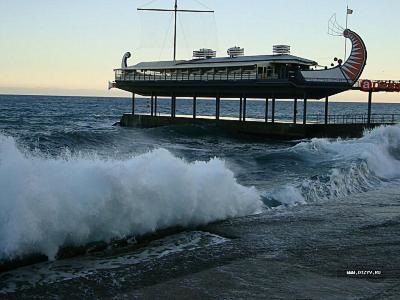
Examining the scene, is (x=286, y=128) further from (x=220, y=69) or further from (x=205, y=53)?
(x=205, y=53)

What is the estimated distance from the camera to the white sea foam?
32.8 ft

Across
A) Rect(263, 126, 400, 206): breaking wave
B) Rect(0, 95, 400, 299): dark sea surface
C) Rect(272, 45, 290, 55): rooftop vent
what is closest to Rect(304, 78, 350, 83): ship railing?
Rect(272, 45, 290, 55): rooftop vent

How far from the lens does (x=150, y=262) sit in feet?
32.1

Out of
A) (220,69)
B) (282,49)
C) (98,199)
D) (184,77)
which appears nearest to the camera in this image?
(98,199)

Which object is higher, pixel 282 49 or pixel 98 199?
pixel 282 49

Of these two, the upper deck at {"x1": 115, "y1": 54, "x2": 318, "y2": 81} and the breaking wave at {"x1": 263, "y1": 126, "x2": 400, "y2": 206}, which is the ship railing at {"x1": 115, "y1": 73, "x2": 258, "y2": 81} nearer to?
the upper deck at {"x1": 115, "y1": 54, "x2": 318, "y2": 81}

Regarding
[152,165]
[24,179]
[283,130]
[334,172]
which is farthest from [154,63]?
[24,179]

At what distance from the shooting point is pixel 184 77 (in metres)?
48.4

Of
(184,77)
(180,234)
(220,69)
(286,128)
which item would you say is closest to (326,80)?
(286,128)

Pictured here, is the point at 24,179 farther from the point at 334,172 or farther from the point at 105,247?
the point at 334,172

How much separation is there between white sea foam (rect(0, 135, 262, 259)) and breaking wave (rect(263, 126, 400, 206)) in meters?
2.39

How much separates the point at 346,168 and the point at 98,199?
14.2 metres

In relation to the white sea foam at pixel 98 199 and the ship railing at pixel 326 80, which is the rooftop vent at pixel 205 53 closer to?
the ship railing at pixel 326 80

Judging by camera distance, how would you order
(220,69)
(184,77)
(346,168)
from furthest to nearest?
(184,77), (220,69), (346,168)
